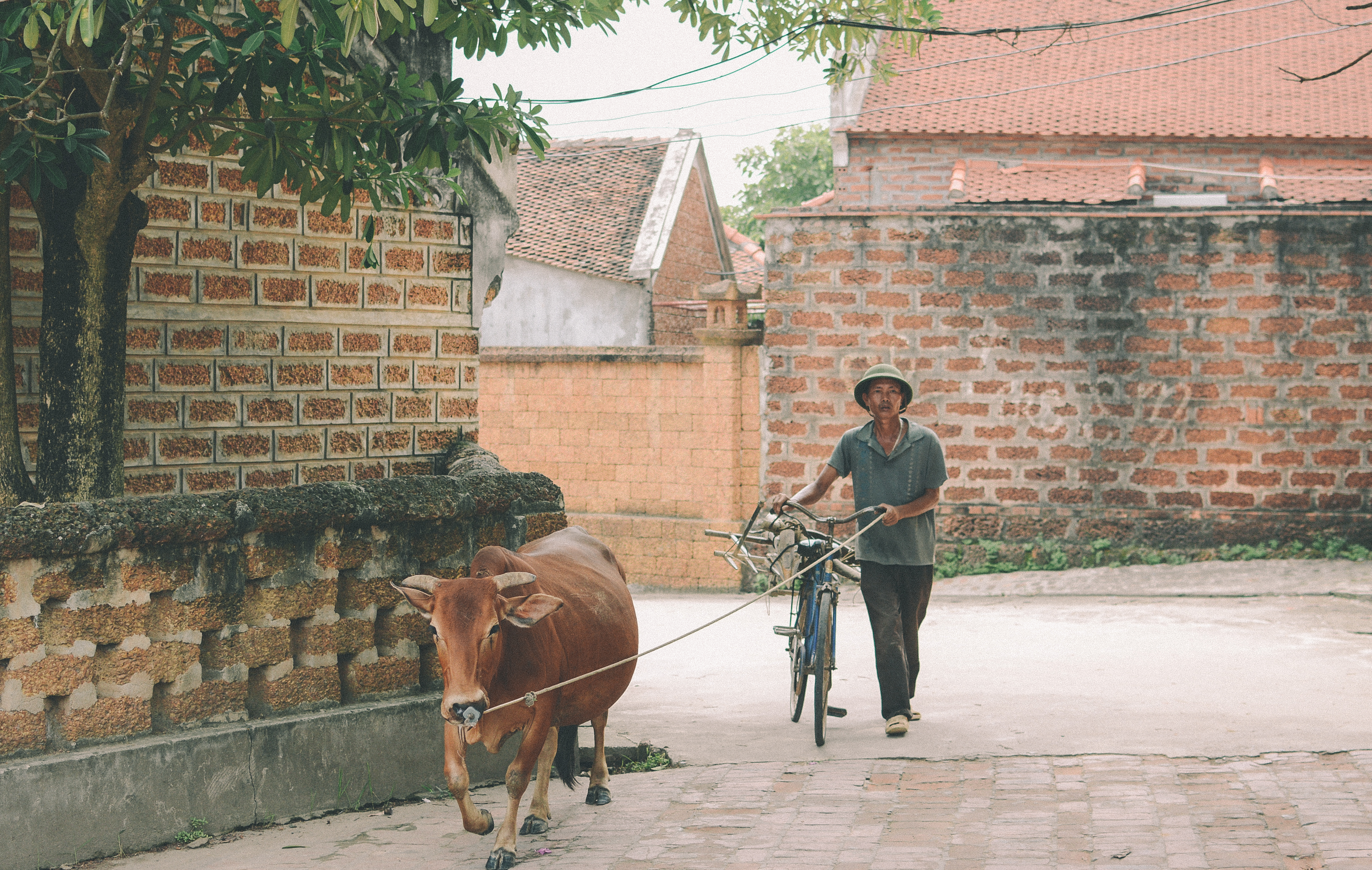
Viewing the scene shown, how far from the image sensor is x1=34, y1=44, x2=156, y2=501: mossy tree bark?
5305mm

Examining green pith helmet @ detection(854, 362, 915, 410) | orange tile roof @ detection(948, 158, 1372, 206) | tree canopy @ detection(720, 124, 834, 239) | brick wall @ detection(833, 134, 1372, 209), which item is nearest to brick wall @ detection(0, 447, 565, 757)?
green pith helmet @ detection(854, 362, 915, 410)

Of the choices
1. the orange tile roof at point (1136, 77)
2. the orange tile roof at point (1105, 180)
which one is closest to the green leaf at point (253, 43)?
the orange tile roof at point (1105, 180)

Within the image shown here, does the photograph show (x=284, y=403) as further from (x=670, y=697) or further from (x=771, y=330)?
(x=771, y=330)

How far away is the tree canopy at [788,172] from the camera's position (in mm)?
46594

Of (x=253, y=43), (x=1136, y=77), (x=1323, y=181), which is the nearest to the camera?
(x=253, y=43)

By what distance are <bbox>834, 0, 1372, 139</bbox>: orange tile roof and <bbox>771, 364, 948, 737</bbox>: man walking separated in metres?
12.9

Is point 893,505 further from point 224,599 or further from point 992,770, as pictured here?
point 224,599

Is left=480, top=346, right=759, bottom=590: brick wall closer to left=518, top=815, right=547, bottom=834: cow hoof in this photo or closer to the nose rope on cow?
the nose rope on cow

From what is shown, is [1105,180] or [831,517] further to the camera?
[1105,180]

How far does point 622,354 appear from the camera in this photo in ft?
46.5

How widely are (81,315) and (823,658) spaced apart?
3.70m

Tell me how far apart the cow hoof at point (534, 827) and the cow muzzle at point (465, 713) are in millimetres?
931

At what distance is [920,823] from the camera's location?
521 cm

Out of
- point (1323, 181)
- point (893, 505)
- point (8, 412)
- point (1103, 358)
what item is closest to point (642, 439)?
point (1103, 358)
